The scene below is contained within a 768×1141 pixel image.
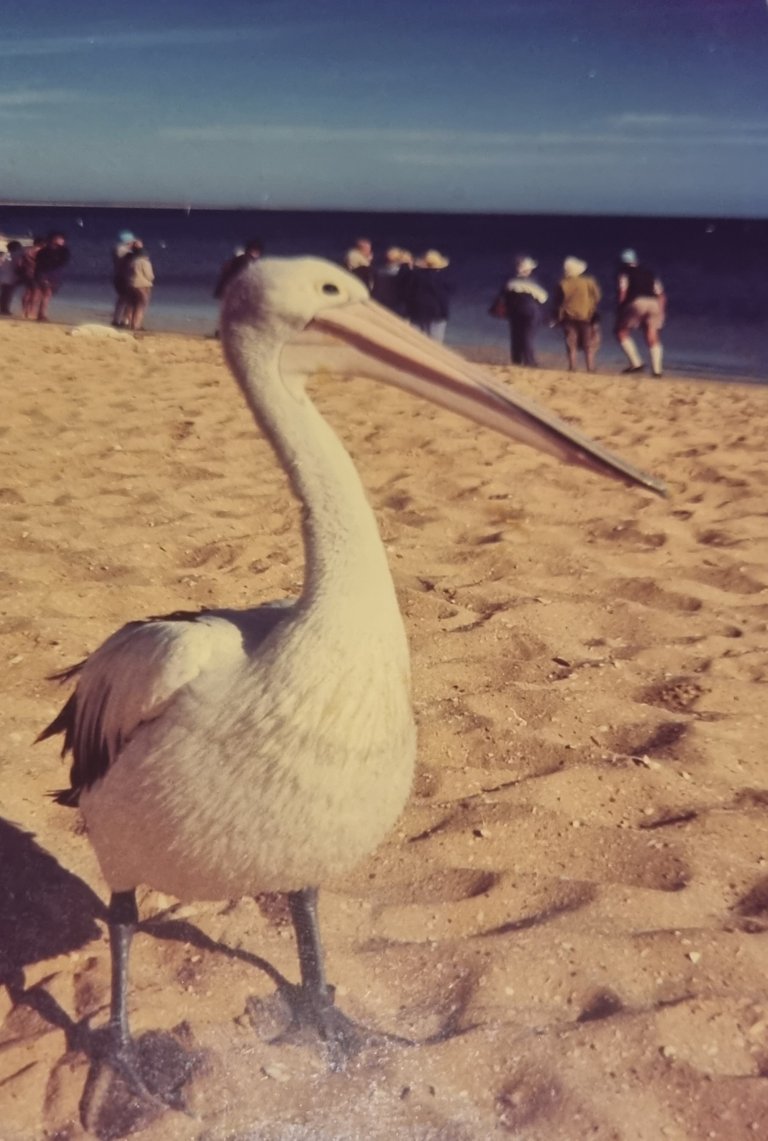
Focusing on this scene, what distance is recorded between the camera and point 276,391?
1.65m

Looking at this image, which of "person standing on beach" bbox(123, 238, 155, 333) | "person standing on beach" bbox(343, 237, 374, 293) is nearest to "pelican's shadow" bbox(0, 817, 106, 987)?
"person standing on beach" bbox(343, 237, 374, 293)

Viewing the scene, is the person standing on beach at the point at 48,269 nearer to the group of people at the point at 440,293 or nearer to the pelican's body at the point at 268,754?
the group of people at the point at 440,293

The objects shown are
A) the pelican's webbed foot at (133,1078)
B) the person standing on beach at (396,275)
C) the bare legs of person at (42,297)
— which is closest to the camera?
the pelican's webbed foot at (133,1078)

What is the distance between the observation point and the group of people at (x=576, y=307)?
27.2 ft

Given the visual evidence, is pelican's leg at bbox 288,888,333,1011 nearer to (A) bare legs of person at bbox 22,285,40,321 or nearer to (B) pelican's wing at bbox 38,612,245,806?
(B) pelican's wing at bbox 38,612,245,806

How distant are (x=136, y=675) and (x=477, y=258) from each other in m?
8.05

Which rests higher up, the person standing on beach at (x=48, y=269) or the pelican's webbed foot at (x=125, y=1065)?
the person standing on beach at (x=48, y=269)

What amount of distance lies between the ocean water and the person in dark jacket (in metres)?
0.19

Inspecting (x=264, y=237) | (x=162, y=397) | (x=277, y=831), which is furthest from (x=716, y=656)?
(x=162, y=397)

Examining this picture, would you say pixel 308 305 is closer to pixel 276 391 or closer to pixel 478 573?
pixel 276 391

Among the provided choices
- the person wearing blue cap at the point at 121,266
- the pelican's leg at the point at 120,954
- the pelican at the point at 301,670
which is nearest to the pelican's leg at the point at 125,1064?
the pelican's leg at the point at 120,954

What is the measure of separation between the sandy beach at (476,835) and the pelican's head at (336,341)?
40.7 inches

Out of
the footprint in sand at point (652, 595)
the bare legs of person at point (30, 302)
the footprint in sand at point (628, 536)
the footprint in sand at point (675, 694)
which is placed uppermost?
the bare legs of person at point (30, 302)

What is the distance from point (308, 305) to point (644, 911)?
1368 millimetres
